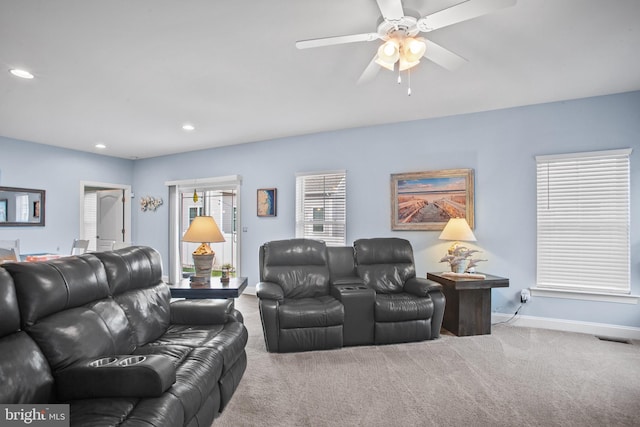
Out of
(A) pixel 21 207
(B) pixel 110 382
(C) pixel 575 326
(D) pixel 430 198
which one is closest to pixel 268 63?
(B) pixel 110 382

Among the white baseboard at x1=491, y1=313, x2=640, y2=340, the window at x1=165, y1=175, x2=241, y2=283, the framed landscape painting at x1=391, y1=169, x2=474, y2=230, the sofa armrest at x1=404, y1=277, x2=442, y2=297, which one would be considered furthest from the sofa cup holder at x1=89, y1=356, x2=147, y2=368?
the window at x1=165, y1=175, x2=241, y2=283

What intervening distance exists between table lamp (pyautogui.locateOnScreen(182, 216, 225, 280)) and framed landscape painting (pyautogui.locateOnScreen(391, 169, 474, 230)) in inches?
95.9

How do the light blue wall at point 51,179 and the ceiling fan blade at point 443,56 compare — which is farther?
the light blue wall at point 51,179

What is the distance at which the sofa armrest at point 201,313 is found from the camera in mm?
2496

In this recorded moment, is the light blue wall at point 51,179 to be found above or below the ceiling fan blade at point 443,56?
below

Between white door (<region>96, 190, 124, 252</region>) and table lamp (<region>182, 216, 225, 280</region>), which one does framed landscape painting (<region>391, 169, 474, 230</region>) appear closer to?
table lamp (<region>182, 216, 225, 280</region>)

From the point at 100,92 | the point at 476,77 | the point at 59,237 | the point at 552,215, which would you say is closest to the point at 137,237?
the point at 59,237

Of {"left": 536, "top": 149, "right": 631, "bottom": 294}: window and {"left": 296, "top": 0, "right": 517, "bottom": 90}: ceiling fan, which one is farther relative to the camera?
{"left": 536, "top": 149, "right": 631, "bottom": 294}: window

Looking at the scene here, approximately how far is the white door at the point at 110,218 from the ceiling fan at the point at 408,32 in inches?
252

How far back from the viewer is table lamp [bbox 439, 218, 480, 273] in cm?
381

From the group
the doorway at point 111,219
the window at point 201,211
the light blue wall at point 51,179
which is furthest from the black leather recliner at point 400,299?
the doorway at point 111,219

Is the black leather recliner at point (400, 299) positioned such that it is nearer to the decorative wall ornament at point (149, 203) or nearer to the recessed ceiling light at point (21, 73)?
the recessed ceiling light at point (21, 73)

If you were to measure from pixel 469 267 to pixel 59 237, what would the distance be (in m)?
6.54

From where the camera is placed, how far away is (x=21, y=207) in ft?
17.2
